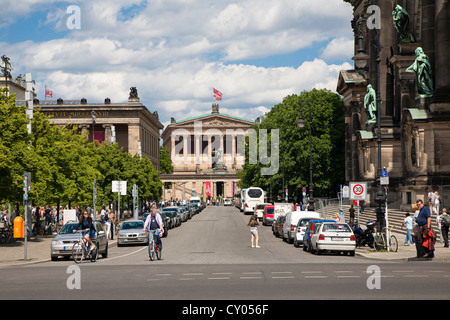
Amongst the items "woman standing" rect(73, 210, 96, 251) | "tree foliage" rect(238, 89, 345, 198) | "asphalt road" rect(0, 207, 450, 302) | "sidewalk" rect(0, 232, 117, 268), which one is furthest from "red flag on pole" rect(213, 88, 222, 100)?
"asphalt road" rect(0, 207, 450, 302)

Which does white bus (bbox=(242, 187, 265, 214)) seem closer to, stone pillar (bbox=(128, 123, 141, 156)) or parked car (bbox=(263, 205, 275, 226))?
parked car (bbox=(263, 205, 275, 226))

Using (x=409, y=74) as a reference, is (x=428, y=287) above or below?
below

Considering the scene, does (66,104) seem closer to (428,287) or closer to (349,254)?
(349,254)

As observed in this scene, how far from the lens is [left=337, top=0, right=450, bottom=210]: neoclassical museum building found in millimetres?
45938

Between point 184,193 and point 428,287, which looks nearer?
point 428,287

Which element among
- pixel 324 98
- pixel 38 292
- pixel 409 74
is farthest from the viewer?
pixel 324 98

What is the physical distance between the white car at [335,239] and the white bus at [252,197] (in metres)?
58.3

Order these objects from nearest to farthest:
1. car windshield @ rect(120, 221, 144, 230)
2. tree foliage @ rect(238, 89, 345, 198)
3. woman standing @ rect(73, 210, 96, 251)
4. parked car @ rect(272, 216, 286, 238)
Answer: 1. woman standing @ rect(73, 210, 96, 251)
2. car windshield @ rect(120, 221, 144, 230)
3. parked car @ rect(272, 216, 286, 238)
4. tree foliage @ rect(238, 89, 345, 198)

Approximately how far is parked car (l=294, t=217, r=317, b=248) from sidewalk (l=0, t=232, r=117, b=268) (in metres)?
9.88

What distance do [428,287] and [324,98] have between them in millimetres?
69100

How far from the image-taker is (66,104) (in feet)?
436

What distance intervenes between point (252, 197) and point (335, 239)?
6009cm

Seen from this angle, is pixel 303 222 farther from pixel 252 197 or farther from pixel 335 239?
pixel 252 197
